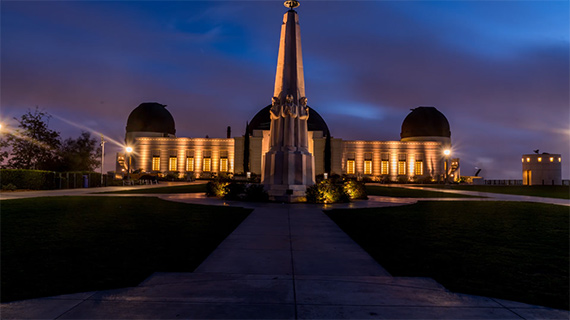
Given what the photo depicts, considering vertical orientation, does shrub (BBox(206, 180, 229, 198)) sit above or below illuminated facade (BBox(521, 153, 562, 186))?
below

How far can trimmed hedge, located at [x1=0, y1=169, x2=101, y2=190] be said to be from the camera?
986 inches

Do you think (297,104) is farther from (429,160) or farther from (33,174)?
(429,160)

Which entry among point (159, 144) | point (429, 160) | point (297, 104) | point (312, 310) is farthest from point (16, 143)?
point (429, 160)

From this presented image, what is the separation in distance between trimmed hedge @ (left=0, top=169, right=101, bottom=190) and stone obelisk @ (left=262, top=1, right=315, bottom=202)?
64.2 ft

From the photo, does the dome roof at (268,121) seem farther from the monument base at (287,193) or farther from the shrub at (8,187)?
the monument base at (287,193)

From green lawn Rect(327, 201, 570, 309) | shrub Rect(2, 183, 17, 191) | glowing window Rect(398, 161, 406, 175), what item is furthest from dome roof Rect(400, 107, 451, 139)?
shrub Rect(2, 183, 17, 191)

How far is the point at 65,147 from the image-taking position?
4631 centimetres

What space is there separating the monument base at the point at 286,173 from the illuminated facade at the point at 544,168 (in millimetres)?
51938

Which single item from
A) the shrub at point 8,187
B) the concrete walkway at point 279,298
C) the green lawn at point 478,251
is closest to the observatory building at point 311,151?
the shrub at point 8,187

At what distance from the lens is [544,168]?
53.4 meters

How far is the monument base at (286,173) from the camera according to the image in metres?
18.4

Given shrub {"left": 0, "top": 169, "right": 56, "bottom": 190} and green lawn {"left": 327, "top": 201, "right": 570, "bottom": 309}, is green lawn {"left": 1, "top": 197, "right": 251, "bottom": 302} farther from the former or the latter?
shrub {"left": 0, "top": 169, "right": 56, "bottom": 190}

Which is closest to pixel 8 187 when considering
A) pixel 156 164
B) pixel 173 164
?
pixel 173 164

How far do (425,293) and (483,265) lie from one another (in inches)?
85.4
